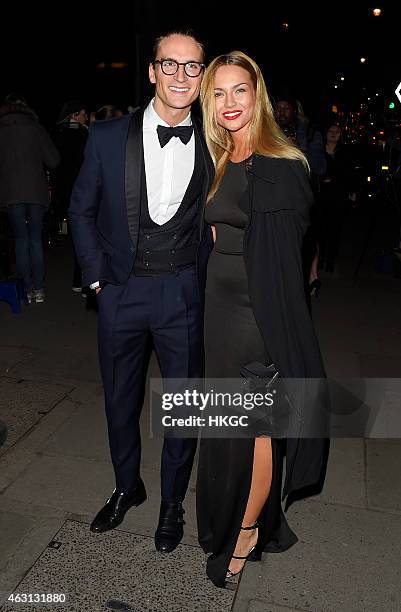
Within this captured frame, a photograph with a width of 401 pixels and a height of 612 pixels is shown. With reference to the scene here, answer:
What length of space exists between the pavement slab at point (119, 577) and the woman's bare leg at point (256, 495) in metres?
0.19

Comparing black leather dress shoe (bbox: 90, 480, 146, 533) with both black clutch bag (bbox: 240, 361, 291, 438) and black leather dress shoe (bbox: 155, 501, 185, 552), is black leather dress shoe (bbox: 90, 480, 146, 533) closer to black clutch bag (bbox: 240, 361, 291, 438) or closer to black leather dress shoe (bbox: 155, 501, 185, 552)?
black leather dress shoe (bbox: 155, 501, 185, 552)

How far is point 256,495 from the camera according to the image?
266 cm

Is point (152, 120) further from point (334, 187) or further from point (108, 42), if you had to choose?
point (108, 42)

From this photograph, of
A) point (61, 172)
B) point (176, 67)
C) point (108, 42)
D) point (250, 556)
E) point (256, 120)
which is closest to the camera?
point (256, 120)

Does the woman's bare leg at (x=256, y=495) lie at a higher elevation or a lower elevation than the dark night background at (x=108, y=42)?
lower

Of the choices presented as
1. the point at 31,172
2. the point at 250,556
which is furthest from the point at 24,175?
the point at 250,556

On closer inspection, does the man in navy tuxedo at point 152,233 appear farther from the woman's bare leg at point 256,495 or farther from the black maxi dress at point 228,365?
the woman's bare leg at point 256,495

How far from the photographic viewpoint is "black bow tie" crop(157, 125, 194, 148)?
262cm

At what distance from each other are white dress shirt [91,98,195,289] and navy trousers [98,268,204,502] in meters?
0.31

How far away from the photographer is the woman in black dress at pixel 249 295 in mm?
2307

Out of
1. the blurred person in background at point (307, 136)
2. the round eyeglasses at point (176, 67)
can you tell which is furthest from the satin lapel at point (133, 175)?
Answer: the blurred person in background at point (307, 136)

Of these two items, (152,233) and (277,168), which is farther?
(152,233)

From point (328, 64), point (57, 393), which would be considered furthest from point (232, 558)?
point (328, 64)

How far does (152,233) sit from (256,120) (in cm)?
67
